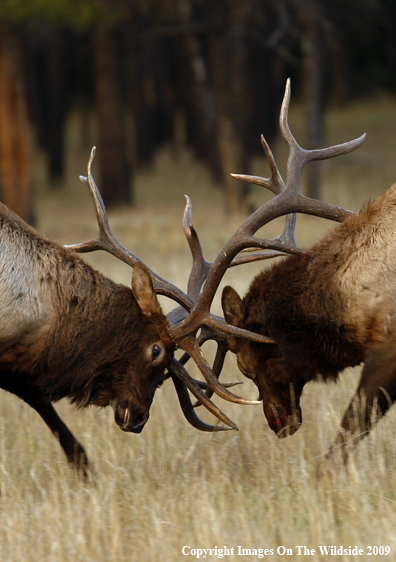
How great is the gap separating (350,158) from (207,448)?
947 inches

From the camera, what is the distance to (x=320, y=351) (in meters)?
5.03

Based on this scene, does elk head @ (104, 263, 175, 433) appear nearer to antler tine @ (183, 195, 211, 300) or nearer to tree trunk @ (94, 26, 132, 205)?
antler tine @ (183, 195, 211, 300)

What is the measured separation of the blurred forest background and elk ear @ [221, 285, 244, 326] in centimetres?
1139

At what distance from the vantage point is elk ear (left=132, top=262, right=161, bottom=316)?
483cm

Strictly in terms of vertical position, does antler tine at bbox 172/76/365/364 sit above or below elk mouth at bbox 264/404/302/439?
above

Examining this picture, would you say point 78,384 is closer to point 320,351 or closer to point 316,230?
point 320,351

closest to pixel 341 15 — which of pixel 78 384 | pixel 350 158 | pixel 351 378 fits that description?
pixel 350 158

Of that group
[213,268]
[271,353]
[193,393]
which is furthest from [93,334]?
[271,353]

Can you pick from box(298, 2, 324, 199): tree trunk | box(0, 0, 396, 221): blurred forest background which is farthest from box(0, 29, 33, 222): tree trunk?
box(298, 2, 324, 199): tree trunk

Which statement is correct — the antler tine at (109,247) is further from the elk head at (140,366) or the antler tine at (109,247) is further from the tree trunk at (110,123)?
the tree trunk at (110,123)

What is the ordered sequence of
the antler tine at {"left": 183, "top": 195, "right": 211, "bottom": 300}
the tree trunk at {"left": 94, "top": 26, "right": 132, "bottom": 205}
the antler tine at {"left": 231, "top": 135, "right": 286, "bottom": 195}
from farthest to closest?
the tree trunk at {"left": 94, "top": 26, "right": 132, "bottom": 205} < the antler tine at {"left": 231, "top": 135, "right": 286, "bottom": 195} < the antler tine at {"left": 183, "top": 195, "right": 211, "bottom": 300}

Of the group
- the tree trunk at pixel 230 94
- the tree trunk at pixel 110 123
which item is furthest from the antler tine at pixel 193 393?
the tree trunk at pixel 110 123

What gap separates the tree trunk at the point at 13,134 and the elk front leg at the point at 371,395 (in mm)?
13222

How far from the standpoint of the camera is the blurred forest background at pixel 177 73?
663 inches
